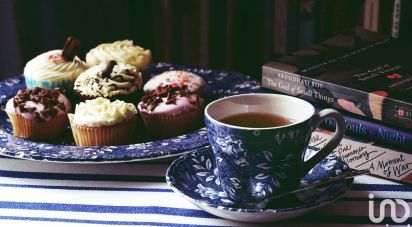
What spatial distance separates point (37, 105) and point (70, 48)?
0.23 meters

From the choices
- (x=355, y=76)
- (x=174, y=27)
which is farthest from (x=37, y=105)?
(x=174, y=27)

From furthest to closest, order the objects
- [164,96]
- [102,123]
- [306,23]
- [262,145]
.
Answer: [306,23]
[164,96]
[102,123]
[262,145]

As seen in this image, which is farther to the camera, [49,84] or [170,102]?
[49,84]

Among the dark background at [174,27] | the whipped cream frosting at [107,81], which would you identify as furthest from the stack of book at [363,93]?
the dark background at [174,27]

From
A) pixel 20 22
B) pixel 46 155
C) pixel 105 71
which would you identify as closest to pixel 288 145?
pixel 46 155

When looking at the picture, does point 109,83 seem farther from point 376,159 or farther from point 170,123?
point 376,159

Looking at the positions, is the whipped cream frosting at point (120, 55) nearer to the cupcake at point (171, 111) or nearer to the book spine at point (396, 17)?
the cupcake at point (171, 111)

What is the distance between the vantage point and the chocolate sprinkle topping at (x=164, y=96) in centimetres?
123

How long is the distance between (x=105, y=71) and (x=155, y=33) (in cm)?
60

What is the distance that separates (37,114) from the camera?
1.19 m

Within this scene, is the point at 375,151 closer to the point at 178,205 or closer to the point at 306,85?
the point at 306,85

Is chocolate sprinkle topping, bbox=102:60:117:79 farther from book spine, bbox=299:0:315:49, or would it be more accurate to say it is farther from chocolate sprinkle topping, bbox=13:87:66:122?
book spine, bbox=299:0:315:49

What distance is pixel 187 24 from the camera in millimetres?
1888
